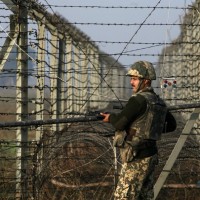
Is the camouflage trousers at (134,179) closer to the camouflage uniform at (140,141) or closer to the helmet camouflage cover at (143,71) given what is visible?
the camouflage uniform at (140,141)

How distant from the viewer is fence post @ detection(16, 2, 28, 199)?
18.4 feet

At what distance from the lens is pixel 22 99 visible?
5777 mm

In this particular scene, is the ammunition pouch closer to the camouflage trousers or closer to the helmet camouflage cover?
the camouflage trousers

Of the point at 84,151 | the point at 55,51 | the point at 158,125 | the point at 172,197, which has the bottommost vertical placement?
the point at 172,197

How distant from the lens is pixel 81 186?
5.20m

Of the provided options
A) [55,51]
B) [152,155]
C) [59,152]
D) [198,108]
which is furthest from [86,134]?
[55,51]

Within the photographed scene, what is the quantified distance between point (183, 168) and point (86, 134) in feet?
3.40

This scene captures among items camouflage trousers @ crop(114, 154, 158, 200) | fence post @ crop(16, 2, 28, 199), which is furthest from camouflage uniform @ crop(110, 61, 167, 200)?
fence post @ crop(16, 2, 28, 199)

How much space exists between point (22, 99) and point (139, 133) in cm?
240

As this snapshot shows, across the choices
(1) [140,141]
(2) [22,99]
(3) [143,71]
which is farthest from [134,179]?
(2) [22,99]

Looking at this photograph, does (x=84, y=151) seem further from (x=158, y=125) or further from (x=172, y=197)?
(x=158, y=125)

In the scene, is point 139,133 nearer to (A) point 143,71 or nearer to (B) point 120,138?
(B) point 120,138

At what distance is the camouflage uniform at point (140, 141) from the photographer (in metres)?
3.62

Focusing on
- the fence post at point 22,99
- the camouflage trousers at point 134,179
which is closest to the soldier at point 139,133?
the camouflage trousers at point 134,179
